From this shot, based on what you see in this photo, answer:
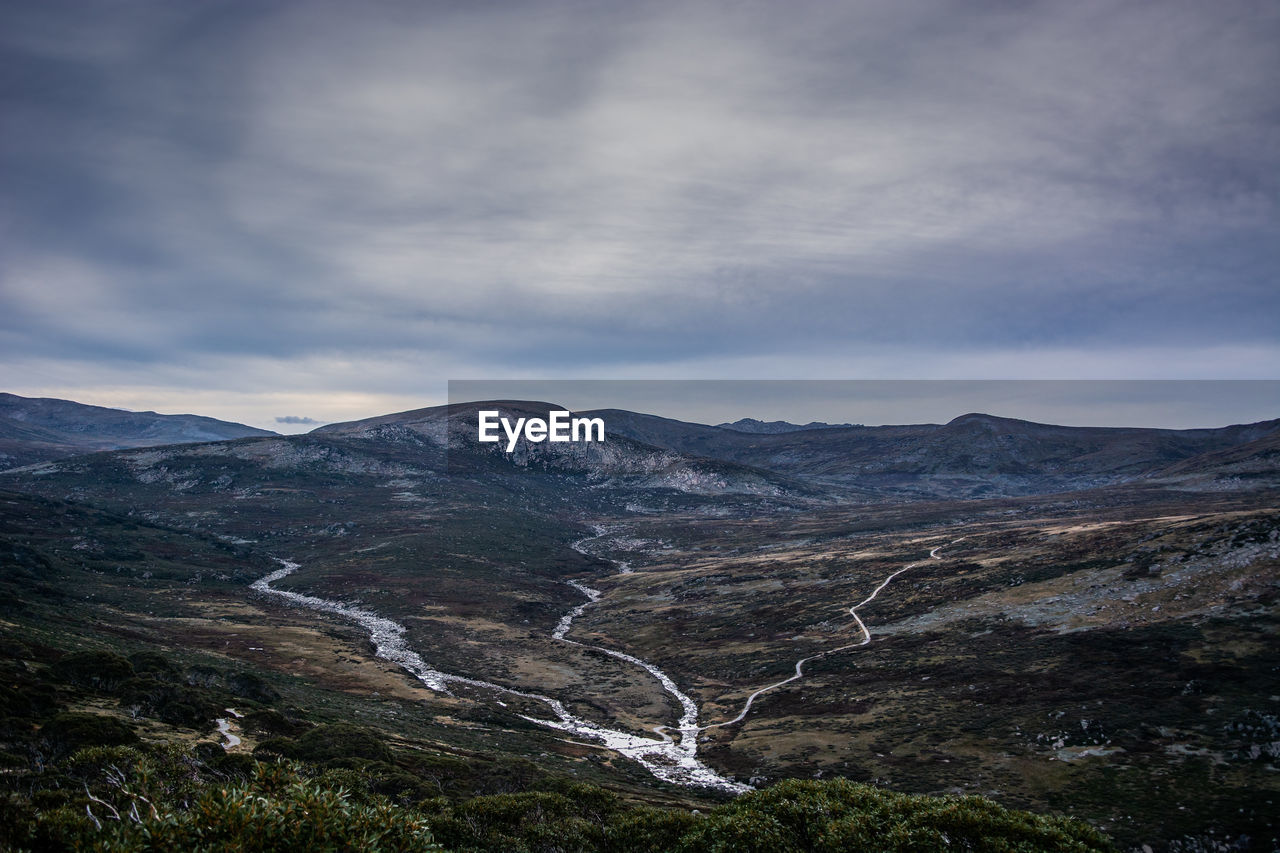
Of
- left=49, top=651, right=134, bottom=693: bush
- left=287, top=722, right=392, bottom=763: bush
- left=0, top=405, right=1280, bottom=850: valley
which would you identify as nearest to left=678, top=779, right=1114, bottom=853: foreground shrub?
left=0, top=405, right=1280, bottom=850: valley

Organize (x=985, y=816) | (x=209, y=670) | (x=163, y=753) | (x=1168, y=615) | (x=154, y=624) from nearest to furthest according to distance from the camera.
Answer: (x=985, y=816) → (x=163, y=753) → (x=209, y=670) → (x=1168, y=615) → (x=154, y=624)

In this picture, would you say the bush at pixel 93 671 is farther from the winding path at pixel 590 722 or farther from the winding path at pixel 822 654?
the winding path at pixel 822 654

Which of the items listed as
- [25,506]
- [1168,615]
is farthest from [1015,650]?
[25,506]

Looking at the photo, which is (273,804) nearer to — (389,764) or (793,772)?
(389,764)

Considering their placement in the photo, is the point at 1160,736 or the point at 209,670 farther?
the point at 209,670

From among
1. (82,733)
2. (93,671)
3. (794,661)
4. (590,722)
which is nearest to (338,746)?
(82,733)

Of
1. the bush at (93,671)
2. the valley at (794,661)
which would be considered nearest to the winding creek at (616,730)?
the valley at (794,661)

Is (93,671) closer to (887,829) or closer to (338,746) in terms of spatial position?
(338,746)

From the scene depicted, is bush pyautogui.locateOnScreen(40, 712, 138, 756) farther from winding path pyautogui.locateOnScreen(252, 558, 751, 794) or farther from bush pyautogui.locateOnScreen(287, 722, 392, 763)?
winding path pyautogui.locateOnScreen(252, 558, 751, 794)
